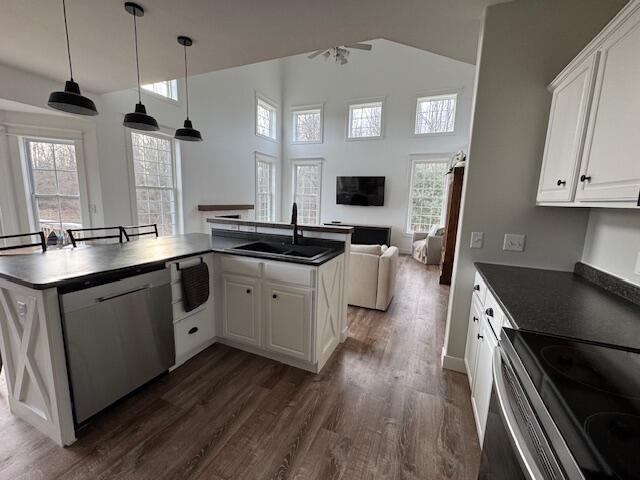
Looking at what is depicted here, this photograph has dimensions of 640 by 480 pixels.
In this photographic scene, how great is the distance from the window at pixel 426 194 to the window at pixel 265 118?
4.06 m

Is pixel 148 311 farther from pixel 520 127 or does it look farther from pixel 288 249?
pixel 520 127

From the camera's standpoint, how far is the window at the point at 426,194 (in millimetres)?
6789

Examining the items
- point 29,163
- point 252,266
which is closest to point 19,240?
point 29,163

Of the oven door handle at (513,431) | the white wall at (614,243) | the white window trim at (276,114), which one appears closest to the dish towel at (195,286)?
the oven door handle at (513,431)

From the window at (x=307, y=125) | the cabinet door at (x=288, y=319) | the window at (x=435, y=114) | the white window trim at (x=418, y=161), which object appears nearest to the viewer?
the cabinet door at (x=288, y=319)

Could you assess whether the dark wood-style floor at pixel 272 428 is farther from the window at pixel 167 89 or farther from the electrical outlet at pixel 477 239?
the window at pixel 167 89

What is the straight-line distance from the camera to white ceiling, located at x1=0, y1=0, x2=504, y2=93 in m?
1.92

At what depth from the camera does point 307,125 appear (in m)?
8.05

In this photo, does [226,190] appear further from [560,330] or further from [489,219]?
[560,330]

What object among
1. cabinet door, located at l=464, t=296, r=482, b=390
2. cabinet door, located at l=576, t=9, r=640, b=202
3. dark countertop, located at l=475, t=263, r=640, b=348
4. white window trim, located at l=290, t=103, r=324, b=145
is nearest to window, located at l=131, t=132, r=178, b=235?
white window trim, located at l=290, t=103, r=324, b=145

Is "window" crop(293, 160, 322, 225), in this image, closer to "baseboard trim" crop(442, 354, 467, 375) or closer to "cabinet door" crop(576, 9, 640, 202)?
"baseboard trim" crop(442, 354, 467, 375)

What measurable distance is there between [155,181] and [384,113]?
5552mm

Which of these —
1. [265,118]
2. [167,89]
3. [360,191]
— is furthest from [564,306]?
[265,118]

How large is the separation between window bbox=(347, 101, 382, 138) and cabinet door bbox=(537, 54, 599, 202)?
230 inches
